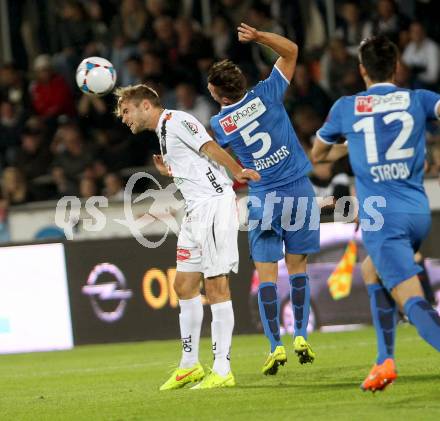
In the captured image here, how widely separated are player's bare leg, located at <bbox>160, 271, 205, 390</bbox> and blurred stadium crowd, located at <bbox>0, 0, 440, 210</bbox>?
5.03 meters

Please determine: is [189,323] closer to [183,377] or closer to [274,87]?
[183,377]

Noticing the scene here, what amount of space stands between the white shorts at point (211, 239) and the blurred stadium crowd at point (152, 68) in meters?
5.09

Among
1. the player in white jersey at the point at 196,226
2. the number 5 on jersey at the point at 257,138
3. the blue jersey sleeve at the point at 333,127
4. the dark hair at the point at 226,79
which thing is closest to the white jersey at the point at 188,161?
the player in white jersey at the point at 196,226

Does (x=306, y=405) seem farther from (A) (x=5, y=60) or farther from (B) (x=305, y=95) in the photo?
(A) (x=5, y=60)

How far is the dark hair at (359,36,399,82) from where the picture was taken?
20.9ft

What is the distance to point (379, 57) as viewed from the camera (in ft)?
21.0

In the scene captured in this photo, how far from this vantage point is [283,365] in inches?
348

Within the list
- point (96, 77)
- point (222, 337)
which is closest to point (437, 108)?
point (222, 337)

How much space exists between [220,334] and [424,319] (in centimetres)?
206

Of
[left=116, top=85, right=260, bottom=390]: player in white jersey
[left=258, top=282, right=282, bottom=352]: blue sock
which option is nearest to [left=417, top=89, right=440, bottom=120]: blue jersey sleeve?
[left=116, top=85, right=260, bottom=390]: player in white jersey

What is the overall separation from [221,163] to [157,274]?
5.32m

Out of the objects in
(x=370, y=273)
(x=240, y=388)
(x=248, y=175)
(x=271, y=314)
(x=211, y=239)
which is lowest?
(x=240, y=388)

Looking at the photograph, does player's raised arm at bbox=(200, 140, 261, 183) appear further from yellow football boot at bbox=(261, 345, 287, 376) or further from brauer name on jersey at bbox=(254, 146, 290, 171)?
yellow football boot at bbox=(261, 345, 287, 376)

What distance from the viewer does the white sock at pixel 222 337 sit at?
7957mm
